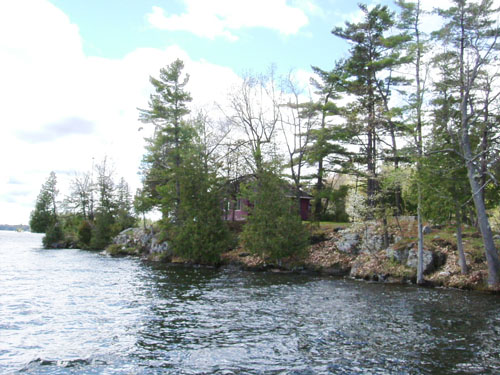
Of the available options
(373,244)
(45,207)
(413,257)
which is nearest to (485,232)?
(413,257)

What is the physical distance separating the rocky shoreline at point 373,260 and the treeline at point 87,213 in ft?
71.3

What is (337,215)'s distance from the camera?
4281 cm

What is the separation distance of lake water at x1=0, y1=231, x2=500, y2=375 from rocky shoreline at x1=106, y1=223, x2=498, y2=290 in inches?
92.8

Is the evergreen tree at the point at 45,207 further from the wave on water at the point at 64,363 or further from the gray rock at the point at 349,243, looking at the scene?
the wave on water at the point at 64,363

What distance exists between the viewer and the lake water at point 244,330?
8.46 metres

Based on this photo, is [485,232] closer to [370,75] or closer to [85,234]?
[370,75]

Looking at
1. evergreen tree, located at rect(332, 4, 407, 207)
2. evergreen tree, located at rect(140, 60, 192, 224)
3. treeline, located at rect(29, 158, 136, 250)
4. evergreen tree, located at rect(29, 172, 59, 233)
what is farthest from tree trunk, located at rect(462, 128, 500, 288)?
evergreen tree, located at rect(29, 172, 59, 233)

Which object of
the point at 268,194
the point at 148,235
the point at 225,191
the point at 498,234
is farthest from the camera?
the point at 148,235

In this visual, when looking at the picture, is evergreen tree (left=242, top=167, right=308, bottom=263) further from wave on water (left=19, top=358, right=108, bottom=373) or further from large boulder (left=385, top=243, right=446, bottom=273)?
wave on water (left=19, top=358, right=108, bottom=373)

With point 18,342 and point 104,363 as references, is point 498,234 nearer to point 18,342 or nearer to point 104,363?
point 104,363

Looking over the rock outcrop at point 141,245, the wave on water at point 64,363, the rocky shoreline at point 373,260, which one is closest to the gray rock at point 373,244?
the rocky shoreline at point 373,260

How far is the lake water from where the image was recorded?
846cm

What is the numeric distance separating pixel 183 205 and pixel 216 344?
24.4 meters

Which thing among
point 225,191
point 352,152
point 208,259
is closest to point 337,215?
point 352,152
